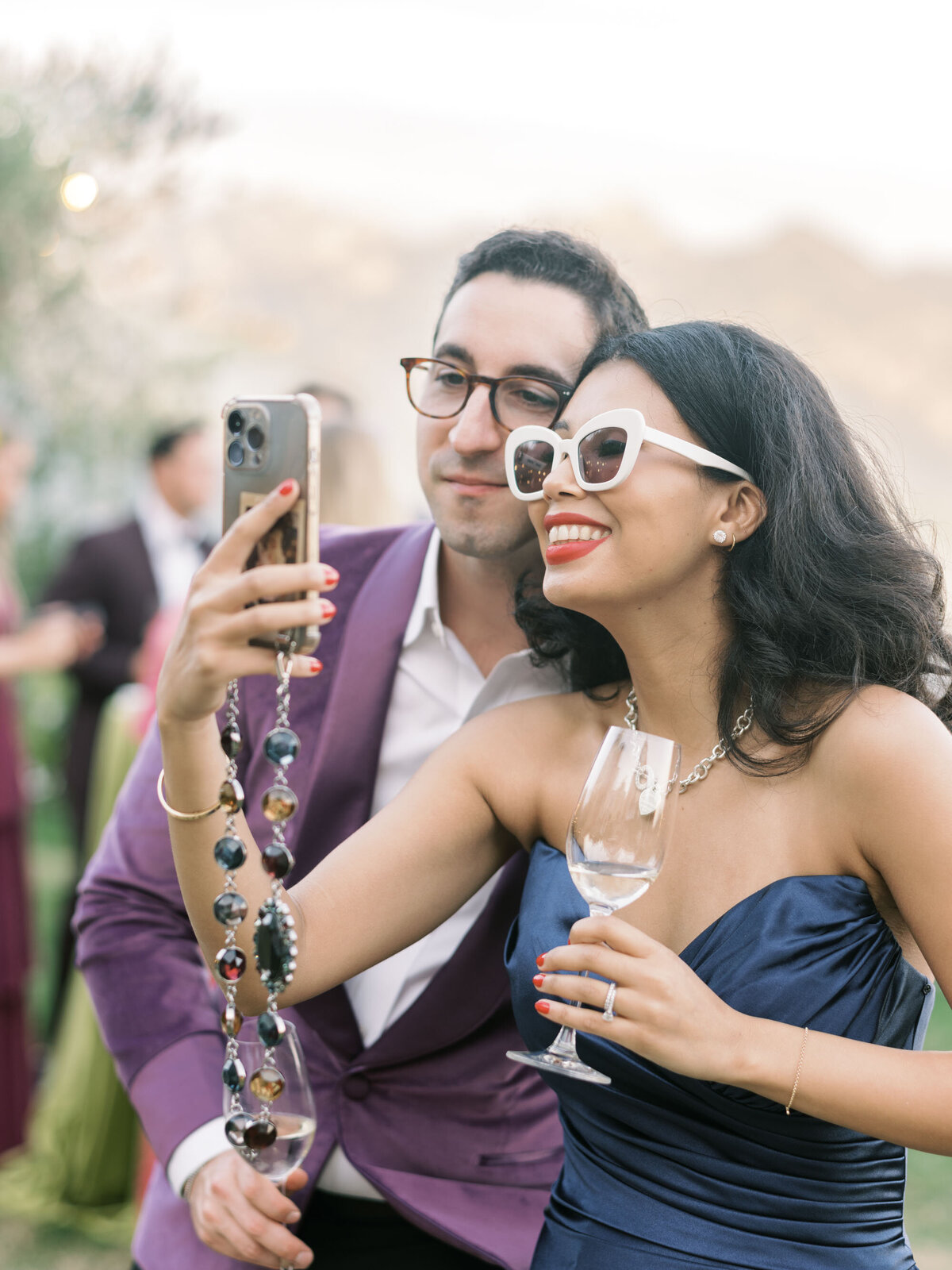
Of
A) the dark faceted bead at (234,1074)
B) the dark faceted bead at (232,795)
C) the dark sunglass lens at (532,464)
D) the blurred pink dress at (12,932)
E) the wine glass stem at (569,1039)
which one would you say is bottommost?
the blurred pink dress at (12,932)

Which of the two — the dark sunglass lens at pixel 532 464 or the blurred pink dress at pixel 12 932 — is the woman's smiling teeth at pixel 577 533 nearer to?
the dark sunglass lens at pixel 532 464

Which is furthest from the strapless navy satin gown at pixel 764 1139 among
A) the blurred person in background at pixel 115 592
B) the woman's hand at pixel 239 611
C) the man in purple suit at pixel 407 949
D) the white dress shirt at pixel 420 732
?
the blurred person in background at pixel 115 592

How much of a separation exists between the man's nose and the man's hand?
1.26 meters

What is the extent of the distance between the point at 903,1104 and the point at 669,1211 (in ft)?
1.42

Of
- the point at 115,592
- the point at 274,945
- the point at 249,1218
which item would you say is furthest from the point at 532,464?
the point at 115,592

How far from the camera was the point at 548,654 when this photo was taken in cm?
228

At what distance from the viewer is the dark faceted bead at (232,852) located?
5.28 feet

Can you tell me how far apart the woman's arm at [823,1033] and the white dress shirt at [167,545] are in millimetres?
5416

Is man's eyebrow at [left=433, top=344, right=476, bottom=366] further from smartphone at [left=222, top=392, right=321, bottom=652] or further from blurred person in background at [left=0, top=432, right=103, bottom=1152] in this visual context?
blurred person in background at [left=0, top=432, right=103, bottom=1152]

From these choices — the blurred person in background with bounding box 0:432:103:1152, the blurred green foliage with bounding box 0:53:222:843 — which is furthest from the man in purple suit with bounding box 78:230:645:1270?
the blurred green foliage with bounding box 0:53:222:843

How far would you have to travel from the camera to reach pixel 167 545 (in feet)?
22.5

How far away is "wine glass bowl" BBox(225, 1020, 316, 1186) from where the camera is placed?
1.83 meters

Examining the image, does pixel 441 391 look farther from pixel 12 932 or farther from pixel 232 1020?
pixel 12 932

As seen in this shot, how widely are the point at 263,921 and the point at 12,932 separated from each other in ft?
13.2
